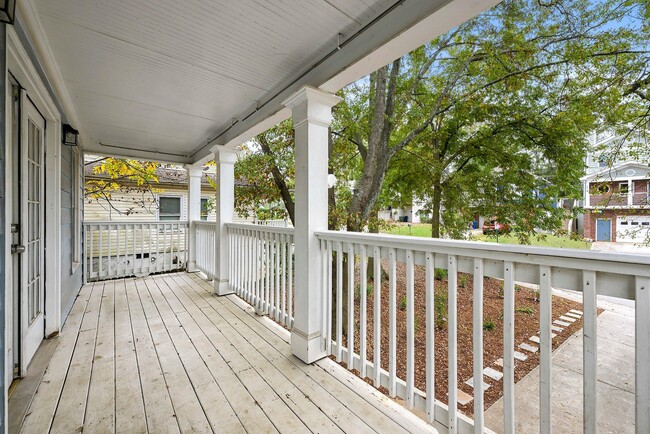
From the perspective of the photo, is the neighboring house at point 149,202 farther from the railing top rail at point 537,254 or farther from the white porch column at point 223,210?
the railing top rail at point 537,254

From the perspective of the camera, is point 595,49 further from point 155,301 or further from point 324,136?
point 155,301

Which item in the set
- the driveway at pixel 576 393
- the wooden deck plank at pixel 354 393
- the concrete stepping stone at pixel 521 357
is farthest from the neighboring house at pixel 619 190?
the wooden deck plank at pixel 354 393

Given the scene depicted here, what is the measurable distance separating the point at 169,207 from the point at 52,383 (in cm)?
743

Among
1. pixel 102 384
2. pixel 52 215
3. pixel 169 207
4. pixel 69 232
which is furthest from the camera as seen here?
pixel 169 207

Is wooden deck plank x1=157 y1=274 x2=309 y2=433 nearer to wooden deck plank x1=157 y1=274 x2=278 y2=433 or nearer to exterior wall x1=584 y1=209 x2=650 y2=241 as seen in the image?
wooden deck plank x1=157 y1=274 x2=278 y2=433

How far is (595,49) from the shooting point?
3734 millimetres

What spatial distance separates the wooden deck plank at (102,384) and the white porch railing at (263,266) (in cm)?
140

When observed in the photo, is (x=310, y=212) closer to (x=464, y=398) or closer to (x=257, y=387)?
(x=257, y=387)

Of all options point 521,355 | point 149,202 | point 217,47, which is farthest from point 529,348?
point 149,202

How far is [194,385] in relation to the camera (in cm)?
197

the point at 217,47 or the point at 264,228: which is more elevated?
the point at 217,47

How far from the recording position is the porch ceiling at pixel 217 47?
1.64 meters

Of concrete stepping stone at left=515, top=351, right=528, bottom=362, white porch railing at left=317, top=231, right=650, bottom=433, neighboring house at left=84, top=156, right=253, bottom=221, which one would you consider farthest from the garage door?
neighboring house at left=84, top=156, right=253, bottom=221

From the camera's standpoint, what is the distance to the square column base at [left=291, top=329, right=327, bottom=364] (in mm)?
2246
